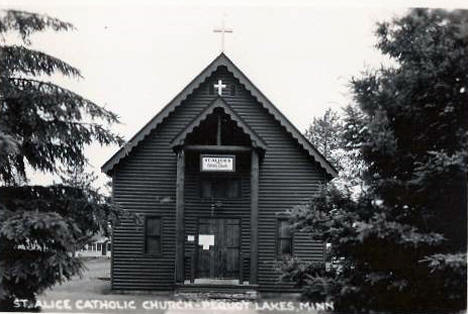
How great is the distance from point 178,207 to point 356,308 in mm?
7136

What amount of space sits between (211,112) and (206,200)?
3245mm

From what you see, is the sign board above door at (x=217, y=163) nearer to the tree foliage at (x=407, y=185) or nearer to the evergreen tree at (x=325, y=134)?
the tree foliage at (x=407, y=185)

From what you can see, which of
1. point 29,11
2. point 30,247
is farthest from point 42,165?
point 29,11

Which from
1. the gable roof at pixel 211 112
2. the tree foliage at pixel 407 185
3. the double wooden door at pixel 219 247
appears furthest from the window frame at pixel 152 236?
the tree foliage at pixel 407 185

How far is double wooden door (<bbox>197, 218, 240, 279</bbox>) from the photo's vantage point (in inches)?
679

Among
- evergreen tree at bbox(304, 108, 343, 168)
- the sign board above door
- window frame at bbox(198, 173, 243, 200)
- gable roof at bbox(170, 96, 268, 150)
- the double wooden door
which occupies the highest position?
evergreen tree at bbox(304, 108, 343, 168)

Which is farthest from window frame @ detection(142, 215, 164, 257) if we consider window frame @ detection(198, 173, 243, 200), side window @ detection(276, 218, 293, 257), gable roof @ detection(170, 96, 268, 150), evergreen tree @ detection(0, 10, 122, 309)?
evergreen tree @ detection(0, 10, 122, 309)

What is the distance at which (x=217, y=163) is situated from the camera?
15.4 metres

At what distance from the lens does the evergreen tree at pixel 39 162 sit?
9.05 m

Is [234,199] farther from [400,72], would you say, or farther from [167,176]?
[400,72]

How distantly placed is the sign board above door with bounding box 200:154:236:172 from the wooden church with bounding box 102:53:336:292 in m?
1.72

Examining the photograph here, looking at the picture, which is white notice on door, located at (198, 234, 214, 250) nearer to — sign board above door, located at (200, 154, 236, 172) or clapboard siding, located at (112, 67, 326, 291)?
clapboard siding, located at (112, 67, 326, 291)

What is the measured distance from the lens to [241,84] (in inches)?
703

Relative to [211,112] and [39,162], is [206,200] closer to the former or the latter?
[211,112]
